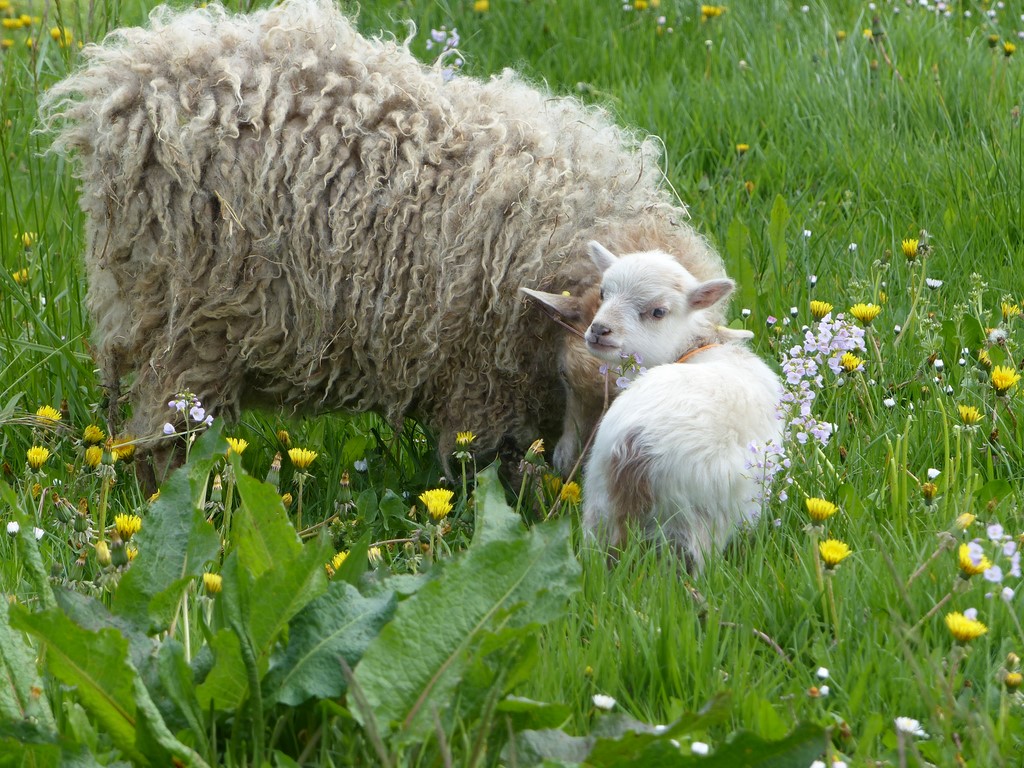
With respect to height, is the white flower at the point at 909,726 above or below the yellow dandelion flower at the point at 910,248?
below

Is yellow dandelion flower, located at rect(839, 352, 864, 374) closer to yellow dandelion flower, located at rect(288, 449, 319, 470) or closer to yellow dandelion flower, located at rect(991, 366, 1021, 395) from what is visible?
yellow dandelion flower, located at rect(991, 366, 1021, 395)

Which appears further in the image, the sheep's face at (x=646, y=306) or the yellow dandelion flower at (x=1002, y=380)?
the yellow dandelion flower at (x=1002, y=380)

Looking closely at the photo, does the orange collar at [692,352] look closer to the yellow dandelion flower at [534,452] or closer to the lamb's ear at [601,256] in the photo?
the lamb's ear at [601,256]

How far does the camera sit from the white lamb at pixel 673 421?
307cm

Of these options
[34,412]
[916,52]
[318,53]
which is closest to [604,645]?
[318,53]

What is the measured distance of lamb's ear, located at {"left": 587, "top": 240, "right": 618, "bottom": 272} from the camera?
11.6 feet

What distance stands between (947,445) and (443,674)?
1635 millimetres

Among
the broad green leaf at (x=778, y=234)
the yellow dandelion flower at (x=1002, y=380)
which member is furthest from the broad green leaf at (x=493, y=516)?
the broad green leaf at (x=778, y=234)

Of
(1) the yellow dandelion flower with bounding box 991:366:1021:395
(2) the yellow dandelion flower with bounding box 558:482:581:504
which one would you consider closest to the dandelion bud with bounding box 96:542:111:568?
(2) the yellow dandelion flower with bounding box 558:482:581:504

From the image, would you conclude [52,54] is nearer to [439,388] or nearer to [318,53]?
[318,53]

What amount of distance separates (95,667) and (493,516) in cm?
86

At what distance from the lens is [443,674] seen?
2.28 m

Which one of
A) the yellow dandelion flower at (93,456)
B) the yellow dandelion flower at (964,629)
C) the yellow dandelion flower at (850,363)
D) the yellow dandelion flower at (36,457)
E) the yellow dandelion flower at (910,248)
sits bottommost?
the yellow dandelion flower at (93,456)

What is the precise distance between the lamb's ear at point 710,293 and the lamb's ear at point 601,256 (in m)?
0.25
